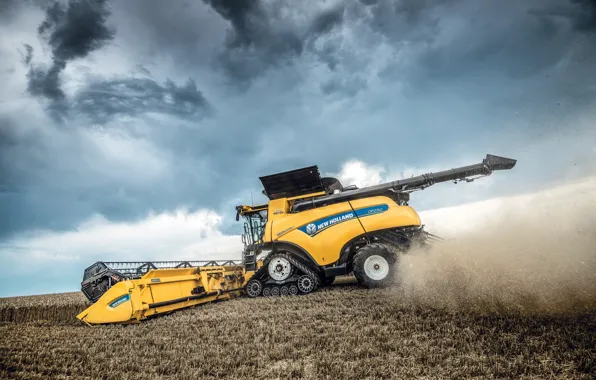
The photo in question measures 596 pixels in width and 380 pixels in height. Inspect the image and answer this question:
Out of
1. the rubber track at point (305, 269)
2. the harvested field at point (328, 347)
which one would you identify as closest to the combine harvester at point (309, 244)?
the rubber track at point (305, 269)

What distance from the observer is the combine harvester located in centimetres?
865

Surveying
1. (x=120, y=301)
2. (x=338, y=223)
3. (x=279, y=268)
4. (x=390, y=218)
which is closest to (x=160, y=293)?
(x=120, y=301)

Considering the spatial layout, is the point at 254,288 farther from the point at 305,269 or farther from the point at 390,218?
the point at 390,218

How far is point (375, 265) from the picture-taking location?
348 inches

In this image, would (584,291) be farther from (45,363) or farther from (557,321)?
(45,363)

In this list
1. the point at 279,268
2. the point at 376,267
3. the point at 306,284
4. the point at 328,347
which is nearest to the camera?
the point at 328,347

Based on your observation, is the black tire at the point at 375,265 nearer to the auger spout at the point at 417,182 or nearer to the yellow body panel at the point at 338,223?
the yellow body panel at the point at 338,223

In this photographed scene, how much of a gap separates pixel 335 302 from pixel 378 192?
11.8 feet

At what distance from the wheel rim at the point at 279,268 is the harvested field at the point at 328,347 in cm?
301

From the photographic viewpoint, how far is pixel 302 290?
30.8ft

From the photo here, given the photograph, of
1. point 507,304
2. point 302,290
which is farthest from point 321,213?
point 507,304

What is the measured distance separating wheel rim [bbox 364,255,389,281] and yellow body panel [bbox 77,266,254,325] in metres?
3.62

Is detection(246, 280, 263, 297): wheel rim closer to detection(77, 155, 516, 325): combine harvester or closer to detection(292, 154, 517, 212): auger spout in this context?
detection(77, 155, 516, 325): combine harvester

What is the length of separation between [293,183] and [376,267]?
3418 millimetres
